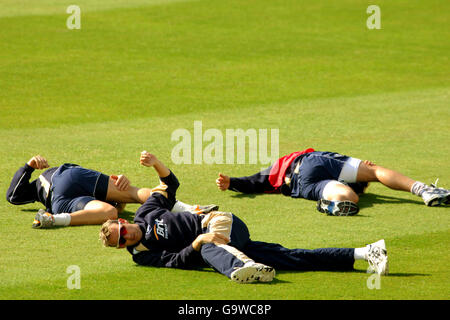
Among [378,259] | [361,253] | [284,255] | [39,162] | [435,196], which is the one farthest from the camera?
[435,196]

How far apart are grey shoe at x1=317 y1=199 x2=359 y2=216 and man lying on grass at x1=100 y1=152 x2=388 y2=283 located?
2.29 m

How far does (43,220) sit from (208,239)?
2918 millimetres

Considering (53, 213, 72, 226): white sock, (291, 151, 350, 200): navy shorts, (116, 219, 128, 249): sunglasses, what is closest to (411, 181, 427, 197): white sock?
(291, 151, 350, 200): navy shorts

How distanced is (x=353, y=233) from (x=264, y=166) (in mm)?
3958

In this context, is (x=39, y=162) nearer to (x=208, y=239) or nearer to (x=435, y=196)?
(x=208, y=239)

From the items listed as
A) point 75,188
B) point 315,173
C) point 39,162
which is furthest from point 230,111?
point 75,188

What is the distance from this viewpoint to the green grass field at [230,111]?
26.8 feet

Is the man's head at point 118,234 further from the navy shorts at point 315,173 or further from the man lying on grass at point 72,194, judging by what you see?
the navy shorts at point 315,173

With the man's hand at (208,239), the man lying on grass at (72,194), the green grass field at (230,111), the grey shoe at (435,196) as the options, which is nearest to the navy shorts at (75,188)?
the man lying on grass at (72,194)

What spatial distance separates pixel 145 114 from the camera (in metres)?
17.9

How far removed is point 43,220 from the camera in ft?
32.5

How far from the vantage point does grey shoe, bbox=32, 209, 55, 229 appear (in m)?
9.90

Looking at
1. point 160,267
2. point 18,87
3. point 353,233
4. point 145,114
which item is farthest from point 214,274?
point 18,87

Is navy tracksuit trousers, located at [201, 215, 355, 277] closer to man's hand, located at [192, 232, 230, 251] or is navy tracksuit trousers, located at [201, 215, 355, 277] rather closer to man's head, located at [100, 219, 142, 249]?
man's hand, located at [192, 232, 230, 251]
